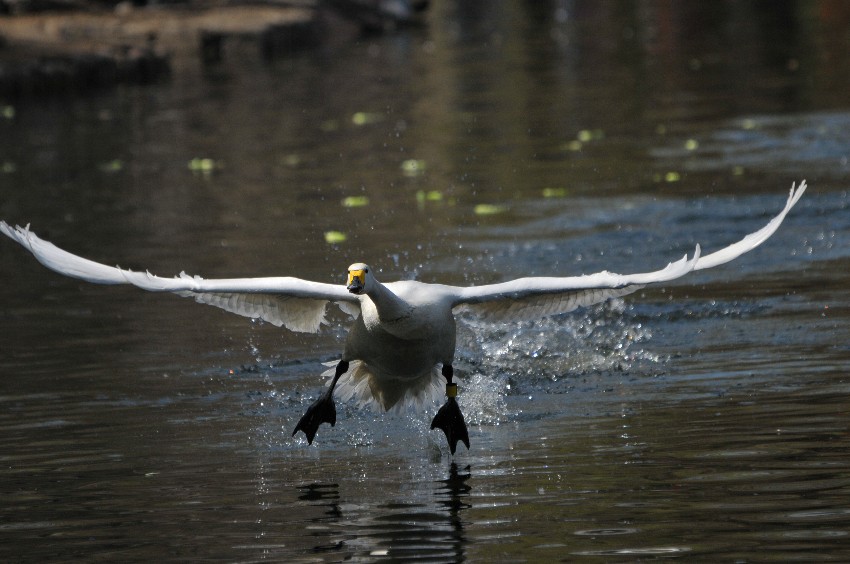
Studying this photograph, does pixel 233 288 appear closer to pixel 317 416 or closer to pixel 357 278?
pixel 317 416

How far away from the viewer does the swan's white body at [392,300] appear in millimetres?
8383

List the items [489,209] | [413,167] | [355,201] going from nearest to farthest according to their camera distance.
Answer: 1. [489,209]
2. [355,201]
3. [413,167]

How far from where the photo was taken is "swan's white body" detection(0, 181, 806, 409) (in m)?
8.38

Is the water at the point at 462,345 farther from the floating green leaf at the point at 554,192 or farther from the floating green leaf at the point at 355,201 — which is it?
the floating green leaf at the point at 355,201

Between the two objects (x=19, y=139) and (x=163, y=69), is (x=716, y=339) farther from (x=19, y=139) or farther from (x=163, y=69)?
(x=163, y=69)

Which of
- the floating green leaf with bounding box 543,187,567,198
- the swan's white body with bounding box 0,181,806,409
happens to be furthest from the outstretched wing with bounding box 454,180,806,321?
the floating green leaf with bounding box 543,187,567,198

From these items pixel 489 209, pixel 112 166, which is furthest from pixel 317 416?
pixel 112 166

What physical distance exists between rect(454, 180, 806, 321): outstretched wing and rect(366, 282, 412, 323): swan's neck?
53 centimetres

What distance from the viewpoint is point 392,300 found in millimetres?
8328

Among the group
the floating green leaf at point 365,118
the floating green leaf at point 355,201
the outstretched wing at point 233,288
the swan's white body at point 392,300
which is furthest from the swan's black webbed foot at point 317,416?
the floating green leaf at point 365,118

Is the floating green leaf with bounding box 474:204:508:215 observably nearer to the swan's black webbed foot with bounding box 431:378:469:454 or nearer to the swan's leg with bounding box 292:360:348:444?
the swan's leg with bounding box 292:360:348:444

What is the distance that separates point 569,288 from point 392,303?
110 centimetres

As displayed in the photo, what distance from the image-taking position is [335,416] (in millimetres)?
8984

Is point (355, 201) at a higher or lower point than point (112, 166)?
lower
